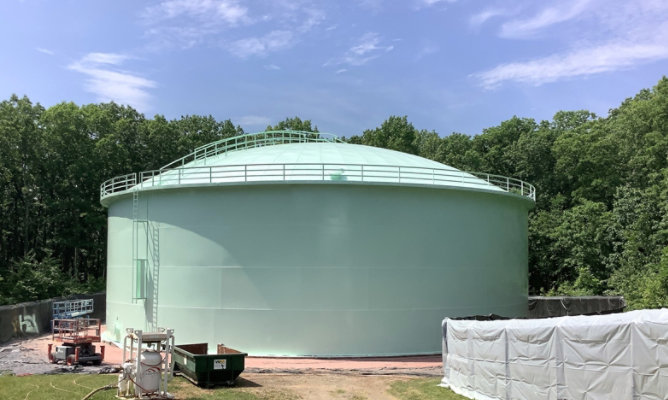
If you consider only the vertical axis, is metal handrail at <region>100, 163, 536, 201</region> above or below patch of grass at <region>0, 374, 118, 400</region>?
above

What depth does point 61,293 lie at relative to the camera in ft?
125

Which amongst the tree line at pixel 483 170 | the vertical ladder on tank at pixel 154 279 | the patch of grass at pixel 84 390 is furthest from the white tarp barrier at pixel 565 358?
the tree line at pixel 483 170

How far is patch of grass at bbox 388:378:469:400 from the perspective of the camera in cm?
1394

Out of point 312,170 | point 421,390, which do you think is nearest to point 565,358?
point 421,390

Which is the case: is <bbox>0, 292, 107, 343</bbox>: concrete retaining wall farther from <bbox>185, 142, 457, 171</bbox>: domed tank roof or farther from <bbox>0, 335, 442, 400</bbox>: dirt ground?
<bbox>185, 142, 457, 171</bbox>: domed tank roof

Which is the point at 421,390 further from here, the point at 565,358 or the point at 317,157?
the point at 317,157

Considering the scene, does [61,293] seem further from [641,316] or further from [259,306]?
[641,316]

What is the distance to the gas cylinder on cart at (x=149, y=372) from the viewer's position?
45.2ft

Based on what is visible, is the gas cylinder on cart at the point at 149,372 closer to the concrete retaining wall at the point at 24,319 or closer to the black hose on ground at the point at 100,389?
the black hose on ground at the point at 100,389

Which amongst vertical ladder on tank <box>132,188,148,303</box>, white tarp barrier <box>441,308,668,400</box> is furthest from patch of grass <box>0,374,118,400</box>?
white tarp barrier <box>441,308,668,400</box>

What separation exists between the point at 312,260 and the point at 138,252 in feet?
25.9

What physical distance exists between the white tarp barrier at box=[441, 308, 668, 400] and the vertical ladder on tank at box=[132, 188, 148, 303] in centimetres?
1357

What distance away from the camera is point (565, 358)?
11297mm

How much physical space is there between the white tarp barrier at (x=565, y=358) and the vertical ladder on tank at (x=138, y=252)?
13565 millimetres
